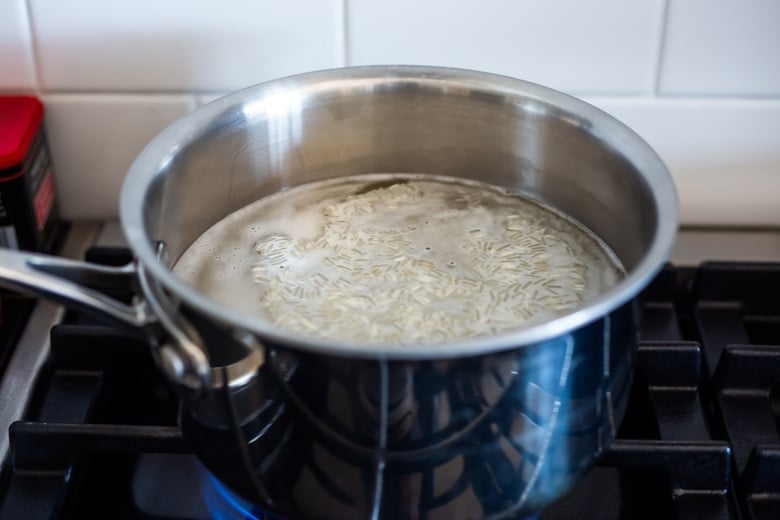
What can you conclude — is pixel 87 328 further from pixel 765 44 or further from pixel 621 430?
pixel 765 44

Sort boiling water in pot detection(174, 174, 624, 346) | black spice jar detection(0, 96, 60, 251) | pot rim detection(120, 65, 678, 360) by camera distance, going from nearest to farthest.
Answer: pot rim detection(120, 65, 678, 360)
boiling water in pot detection(174, 174, 624, 346)
black spice jar detection(0, 96, 60, 251)

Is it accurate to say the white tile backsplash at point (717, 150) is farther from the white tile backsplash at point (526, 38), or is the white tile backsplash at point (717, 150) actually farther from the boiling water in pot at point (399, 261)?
the boiling water in pot at point (399, 261)

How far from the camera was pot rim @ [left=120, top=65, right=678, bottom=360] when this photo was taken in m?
0.42

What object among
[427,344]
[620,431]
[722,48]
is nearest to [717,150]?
[722,48]

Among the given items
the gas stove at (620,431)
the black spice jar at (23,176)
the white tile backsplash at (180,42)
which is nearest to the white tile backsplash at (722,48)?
the gas stove at (620,431)

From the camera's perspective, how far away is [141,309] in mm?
481

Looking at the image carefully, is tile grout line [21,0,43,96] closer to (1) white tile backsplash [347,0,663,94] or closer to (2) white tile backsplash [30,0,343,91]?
(2) white tile backsplash [30,0,343,91]

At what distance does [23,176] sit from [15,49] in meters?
0.10

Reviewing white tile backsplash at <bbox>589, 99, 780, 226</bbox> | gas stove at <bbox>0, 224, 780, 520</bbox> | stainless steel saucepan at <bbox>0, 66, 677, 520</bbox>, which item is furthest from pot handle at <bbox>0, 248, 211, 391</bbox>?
white tile backsplash at <bbox>589, 99, 780, 226</bbox>

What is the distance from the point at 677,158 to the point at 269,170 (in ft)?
1.04

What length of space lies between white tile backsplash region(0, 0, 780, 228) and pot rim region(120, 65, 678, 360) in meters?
0.09

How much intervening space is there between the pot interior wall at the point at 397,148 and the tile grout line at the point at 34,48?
196 millimetres

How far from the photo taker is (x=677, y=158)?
77 centimetres

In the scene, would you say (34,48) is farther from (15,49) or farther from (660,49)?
(660,49)
